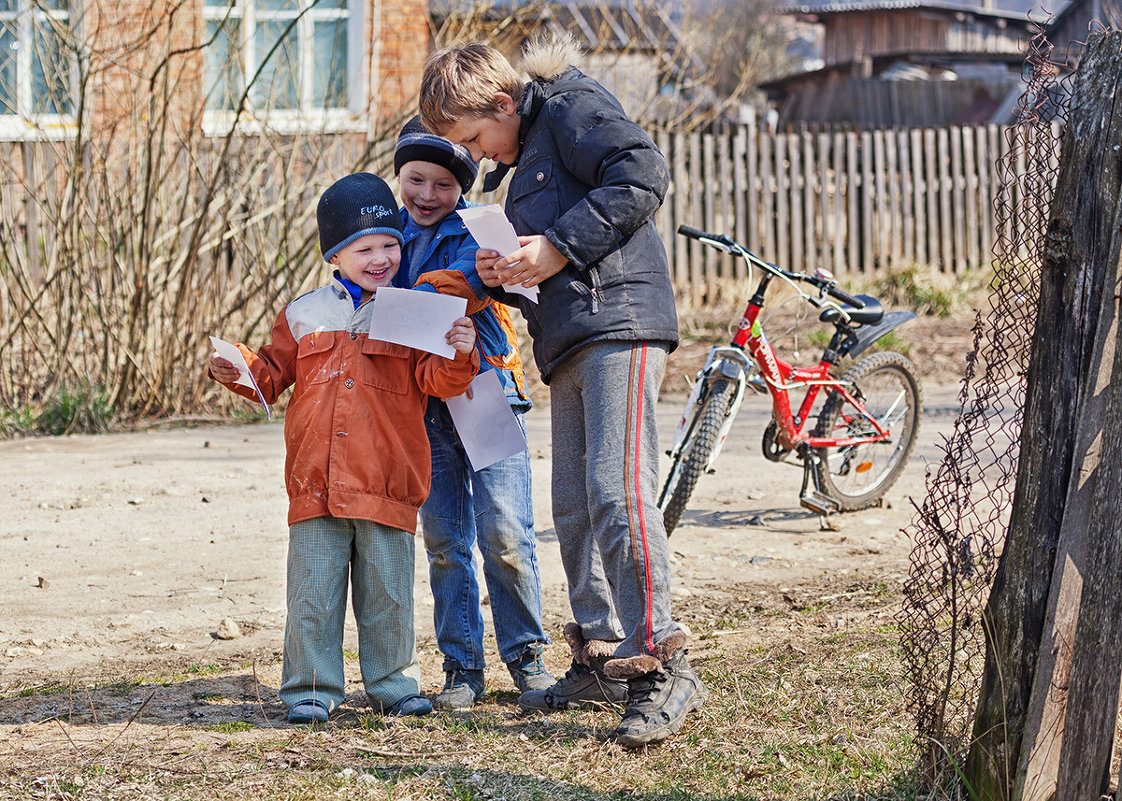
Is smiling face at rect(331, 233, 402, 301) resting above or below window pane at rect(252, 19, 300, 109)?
below

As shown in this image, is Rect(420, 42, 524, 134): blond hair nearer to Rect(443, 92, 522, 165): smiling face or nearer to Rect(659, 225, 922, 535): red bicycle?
Rect(443, 92, 522, 165): smiling face

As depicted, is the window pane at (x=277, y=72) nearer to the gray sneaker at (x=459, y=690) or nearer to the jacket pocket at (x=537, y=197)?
the jacket pocket at (x=537, y=197)

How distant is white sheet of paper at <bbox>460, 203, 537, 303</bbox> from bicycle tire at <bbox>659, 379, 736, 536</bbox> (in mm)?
2221

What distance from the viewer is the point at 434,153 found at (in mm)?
3500

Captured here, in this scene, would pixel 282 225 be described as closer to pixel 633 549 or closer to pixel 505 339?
pixel 505 339

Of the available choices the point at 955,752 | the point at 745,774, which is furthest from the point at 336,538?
the point at 955,752

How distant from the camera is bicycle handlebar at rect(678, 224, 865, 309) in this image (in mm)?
5160

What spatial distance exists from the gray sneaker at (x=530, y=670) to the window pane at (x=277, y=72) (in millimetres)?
4038

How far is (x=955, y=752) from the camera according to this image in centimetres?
267

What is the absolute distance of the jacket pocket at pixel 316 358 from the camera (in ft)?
11.0

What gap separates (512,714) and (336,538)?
74 cm

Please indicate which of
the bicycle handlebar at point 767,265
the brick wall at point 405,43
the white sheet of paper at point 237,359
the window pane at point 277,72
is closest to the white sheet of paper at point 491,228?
the white sheet of paper at point 237,359

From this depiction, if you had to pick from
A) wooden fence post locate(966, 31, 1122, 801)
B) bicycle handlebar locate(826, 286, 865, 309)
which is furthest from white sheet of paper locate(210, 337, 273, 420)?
bicycle handlebar locate(826, 286, 865, 309)

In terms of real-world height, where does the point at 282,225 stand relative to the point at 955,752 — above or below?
above
